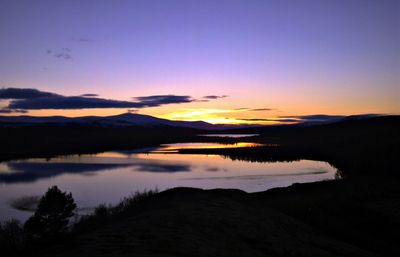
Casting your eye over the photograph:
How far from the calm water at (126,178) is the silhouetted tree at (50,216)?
3.90 meters

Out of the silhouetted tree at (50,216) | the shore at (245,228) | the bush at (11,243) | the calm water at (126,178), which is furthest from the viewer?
the calm water at (126,178)

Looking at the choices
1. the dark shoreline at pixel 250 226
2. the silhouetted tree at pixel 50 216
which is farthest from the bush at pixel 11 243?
the dark shoreline at pixel 250 226

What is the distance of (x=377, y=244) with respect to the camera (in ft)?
40.3

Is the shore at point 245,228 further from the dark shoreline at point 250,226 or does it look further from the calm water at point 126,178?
the calm water at point 126,178

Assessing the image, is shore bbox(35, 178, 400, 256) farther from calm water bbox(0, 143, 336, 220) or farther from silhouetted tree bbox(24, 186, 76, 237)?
calm water bbox(0, 143, 336, 220)

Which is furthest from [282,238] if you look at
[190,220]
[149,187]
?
[149,187]

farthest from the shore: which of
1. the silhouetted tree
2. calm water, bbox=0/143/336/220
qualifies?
calm water, bbox=0/143/336/220

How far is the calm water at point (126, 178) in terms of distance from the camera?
93.9ft

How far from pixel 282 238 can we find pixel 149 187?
22.6 metres

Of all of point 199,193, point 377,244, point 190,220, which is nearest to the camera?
point 190,220

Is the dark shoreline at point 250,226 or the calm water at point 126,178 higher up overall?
the dark shoreline at point 250,226

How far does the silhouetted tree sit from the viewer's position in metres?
16.6

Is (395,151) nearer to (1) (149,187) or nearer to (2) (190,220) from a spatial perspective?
(1) (149,187)

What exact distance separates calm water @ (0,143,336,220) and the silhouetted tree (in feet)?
12.8
